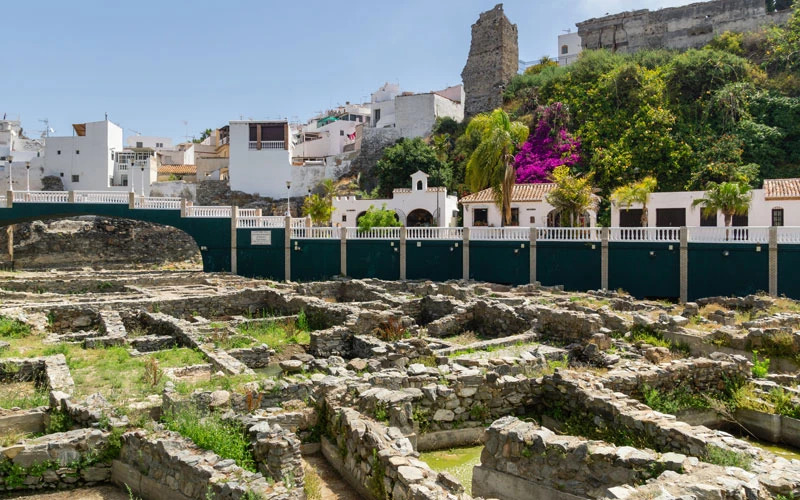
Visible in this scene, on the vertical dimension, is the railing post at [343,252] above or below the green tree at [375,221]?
below

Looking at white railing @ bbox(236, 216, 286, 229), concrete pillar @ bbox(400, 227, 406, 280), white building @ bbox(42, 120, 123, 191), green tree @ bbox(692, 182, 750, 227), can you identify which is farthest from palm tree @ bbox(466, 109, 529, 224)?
white building @ bbox(42, 120, 123, 191)

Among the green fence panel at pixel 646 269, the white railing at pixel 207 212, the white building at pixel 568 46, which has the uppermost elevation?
the white building at pixel 568 46

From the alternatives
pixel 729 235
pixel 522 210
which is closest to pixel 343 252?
pixel 522 210

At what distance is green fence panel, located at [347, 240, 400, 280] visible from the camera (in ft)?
103

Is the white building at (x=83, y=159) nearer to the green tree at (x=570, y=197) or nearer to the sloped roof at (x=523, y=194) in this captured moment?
the sloped roof at (x=523, y=194)

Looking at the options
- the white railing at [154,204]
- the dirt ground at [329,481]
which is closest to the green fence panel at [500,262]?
the white railing at [154,204]

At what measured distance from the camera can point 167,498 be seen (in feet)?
25.4

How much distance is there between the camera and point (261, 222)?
33.5m

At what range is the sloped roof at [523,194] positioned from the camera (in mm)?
37319

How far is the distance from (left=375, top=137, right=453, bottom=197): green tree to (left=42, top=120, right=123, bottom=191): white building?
25580 mm

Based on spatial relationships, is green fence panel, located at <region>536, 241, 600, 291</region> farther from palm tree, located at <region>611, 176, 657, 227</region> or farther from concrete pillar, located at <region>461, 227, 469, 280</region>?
palm tree, located at <region>611, 176, 657, 227</region>

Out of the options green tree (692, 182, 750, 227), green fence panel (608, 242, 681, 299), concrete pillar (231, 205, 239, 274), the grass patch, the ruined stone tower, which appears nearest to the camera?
the grass patch

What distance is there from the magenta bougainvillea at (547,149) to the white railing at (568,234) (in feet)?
48.4

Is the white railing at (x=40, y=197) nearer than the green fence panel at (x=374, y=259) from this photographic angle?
No
